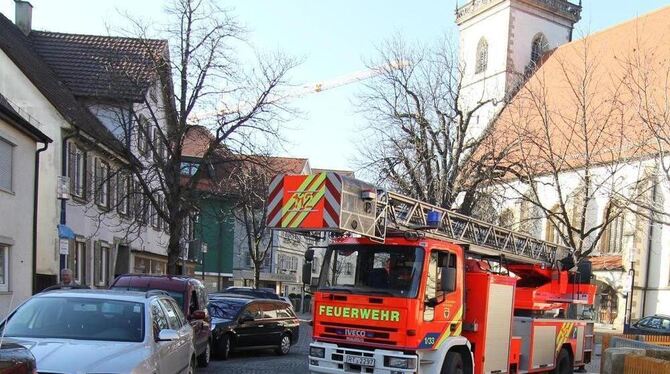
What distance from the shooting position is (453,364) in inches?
384

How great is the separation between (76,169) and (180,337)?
54.2 feet

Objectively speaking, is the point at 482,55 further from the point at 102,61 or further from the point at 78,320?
the point at 78,320

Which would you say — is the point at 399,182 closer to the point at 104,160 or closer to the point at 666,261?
the point at 104,160

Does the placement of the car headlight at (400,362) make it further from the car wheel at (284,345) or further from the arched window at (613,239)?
the arched window at (613,239)

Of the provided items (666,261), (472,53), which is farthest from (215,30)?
(472,53)

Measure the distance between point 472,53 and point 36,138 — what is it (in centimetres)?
3746

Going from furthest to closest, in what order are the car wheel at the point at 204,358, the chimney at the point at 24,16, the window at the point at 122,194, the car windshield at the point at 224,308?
the chimney at the point at 24,16 < the window at the point at 122,194 < the car windshield at the point at 224,308 < the car wheel at the point at 204,358

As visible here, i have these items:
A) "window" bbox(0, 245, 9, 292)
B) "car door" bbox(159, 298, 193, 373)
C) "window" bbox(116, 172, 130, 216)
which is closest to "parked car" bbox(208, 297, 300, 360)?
"window" bbox(0, 245, 9, 292)

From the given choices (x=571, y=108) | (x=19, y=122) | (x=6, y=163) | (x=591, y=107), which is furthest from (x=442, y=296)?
(x=571, y=108)

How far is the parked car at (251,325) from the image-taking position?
48.6 ft

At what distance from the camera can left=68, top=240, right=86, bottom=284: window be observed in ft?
73.4

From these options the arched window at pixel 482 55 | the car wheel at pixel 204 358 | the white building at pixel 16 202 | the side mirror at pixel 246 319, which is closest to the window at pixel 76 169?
the white building at pixel 16 202

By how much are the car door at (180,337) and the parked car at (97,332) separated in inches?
0.9

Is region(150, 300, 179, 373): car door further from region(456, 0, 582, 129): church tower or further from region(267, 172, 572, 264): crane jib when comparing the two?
region(456, 0, 582, 129): church tower
